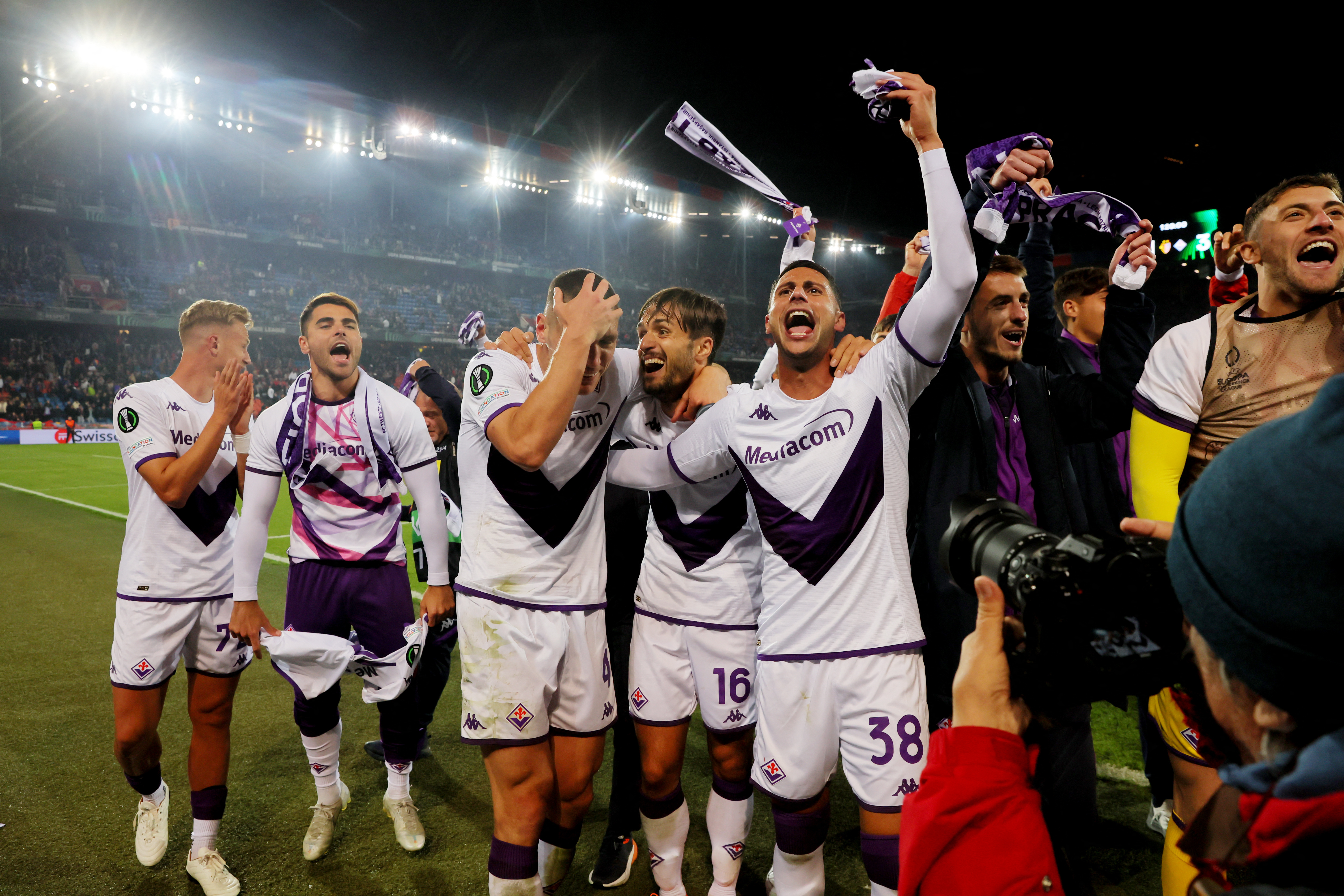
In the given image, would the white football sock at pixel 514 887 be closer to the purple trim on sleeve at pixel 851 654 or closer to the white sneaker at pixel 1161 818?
the purple trim on sleeve at pixel 851 654

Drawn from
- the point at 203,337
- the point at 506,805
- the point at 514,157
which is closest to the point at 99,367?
the point at 514,157

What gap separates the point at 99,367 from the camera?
29312mm

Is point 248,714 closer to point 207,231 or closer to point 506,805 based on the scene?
point 506,805

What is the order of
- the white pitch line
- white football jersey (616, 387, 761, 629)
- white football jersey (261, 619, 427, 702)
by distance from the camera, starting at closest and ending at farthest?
white football jersey (616, 387, 761, 629) → white football jersey (261, 619, 427, 702) → the white pitch line

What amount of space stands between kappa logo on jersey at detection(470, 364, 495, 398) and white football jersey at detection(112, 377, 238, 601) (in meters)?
1.44

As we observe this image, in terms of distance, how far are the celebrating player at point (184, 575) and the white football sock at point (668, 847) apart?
177 centimetres

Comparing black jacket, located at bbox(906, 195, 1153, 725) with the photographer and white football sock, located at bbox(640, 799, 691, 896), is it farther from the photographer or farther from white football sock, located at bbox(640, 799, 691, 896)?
the photographer

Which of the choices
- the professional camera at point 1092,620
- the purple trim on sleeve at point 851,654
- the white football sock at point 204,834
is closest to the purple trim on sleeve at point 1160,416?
the purple trim on sleeve at point 851,654

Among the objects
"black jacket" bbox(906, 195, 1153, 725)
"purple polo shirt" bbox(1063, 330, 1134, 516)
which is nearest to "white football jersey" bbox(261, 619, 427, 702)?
"black jacket" bbox(906, 195, 1153, 725)

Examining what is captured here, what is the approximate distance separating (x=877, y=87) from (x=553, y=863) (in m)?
3.01

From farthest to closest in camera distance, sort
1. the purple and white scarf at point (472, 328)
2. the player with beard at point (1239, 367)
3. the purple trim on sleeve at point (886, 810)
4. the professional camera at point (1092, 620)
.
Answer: the purple and white scarf at point (472, 328) → the purple trim on sleeve at point (886, 810) → the player with beard at point (1239, 367) → the professional camera at point (1092, 620)

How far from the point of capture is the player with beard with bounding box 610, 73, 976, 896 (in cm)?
230

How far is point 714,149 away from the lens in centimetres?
341

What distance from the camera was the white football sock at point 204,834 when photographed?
9.93 feet
